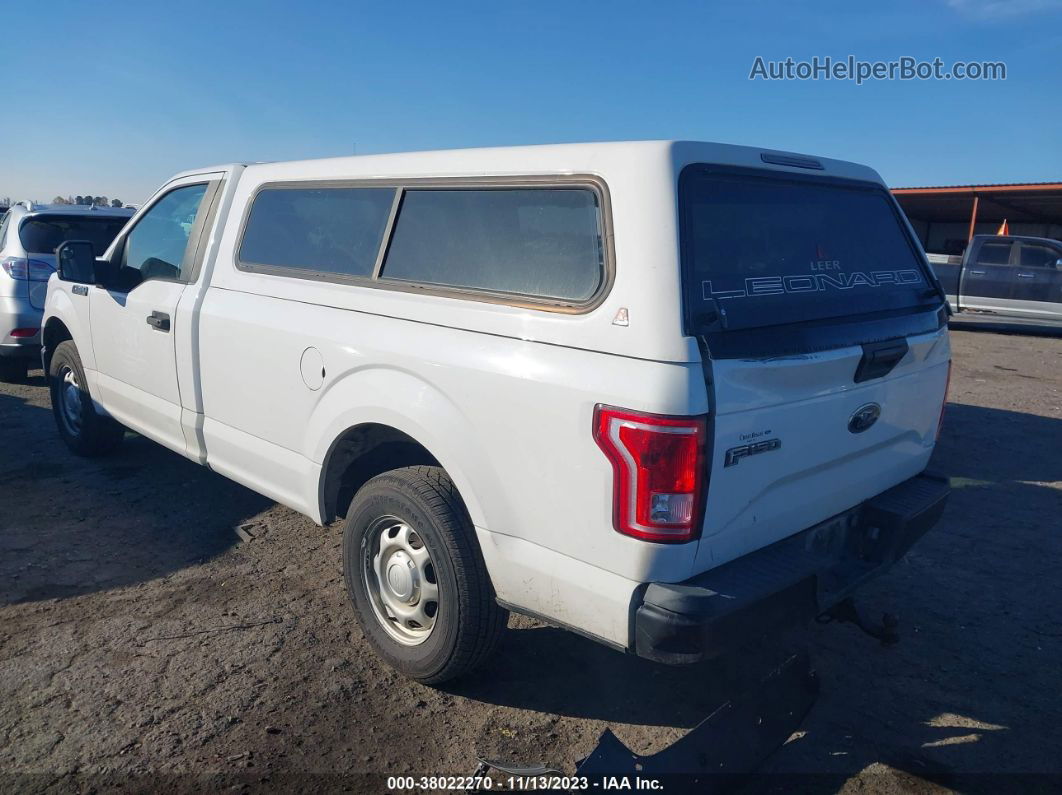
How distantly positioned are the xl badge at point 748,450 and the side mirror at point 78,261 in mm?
4050

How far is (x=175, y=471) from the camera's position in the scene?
18.4ft

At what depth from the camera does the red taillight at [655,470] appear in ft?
7.58

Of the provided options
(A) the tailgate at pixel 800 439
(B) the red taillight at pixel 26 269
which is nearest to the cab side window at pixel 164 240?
(A) the tailgate at pixel 800 439

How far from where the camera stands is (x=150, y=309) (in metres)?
4.49

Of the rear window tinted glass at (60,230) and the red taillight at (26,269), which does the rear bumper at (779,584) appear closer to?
the rear window tinted glass at (60,230)

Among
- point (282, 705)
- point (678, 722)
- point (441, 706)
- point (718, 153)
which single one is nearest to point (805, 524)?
point (678, 722)

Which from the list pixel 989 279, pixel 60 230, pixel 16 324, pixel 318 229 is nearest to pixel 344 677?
pixel 318 229

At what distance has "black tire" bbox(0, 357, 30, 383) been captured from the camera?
8.34m

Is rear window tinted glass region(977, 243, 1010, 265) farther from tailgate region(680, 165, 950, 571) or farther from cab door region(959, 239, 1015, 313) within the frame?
tailgate region(680, 165, 950, 571)

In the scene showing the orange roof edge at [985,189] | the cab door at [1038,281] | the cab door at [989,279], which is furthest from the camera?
the orange roof edge at [985,189]

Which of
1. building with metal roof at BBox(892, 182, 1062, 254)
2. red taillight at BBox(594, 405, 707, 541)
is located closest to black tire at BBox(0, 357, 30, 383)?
red taillight at BBox(594, 405, 707, 541)

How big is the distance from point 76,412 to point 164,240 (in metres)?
1.85

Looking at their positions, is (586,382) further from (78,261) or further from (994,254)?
(994,254)

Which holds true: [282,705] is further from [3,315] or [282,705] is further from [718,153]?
[3,315]
